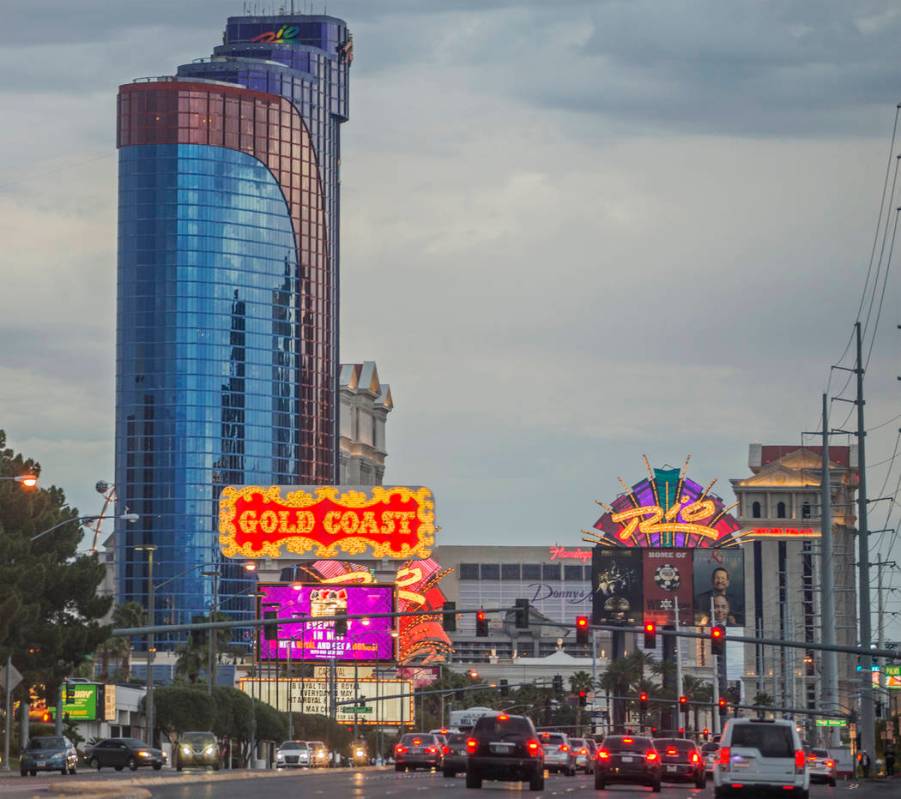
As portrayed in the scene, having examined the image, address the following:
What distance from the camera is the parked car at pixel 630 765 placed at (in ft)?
194

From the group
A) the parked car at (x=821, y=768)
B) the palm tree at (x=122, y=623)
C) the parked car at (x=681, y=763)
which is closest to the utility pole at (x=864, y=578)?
the parked car at (x=821, y=768)

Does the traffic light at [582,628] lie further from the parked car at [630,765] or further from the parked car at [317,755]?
the parked car at [317,755]

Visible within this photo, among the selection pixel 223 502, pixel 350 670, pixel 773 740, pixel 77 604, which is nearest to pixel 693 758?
pixel 773 740

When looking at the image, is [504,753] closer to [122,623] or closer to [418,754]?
[418,754]

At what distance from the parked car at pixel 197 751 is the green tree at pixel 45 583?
6489 mm

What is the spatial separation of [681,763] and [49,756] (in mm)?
23039

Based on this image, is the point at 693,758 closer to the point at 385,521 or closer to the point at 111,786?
the point at 111,786

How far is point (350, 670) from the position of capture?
15525cm

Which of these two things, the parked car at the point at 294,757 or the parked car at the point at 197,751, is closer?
the parked car at the point at 197,751

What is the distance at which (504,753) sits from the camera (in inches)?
2136

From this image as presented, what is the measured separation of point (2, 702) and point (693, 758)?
33381mm

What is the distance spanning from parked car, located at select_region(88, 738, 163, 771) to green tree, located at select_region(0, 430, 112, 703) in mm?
3409

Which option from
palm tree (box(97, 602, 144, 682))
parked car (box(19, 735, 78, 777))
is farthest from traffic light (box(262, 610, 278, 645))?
parked car (box(19, 735, 78, 777))

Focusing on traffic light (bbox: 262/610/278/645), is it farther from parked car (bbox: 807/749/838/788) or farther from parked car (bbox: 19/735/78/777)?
parked car (bbox: 807/749/838/788)
